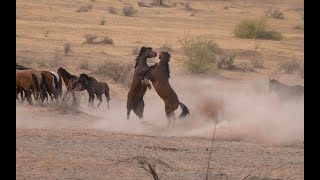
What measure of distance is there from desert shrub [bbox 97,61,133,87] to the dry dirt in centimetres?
26

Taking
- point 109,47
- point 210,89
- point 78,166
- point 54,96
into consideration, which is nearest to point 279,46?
point 109,47

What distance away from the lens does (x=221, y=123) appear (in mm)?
18219

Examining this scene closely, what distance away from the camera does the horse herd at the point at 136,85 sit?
1859 centimetres

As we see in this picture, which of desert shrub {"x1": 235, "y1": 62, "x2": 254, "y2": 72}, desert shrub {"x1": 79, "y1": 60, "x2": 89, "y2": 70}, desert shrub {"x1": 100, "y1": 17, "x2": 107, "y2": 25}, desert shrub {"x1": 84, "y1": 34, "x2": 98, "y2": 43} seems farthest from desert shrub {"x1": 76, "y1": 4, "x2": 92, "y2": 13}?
desert shrub {"x1": 79, "y1": 60, "x2": 89, "y2": 70}

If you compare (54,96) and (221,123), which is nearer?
(221,123)

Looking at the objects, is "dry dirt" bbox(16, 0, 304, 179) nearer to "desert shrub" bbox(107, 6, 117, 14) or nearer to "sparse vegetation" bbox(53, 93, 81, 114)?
"sparse vegetation" bbox(53, 93, 81, 114)

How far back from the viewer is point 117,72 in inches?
1125

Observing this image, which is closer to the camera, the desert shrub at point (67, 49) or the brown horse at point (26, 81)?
the brown horse at point (26, 81)

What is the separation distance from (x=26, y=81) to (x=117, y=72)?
821 centimetres

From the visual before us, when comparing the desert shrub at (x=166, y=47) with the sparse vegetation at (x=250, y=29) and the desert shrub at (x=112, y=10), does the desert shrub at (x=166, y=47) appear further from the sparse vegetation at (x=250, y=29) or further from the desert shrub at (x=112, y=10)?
the desert shrub at (x=112, y=10)

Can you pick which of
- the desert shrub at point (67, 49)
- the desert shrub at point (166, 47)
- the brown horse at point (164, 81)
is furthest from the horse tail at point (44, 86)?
the desert shrub at point (166, 47)
